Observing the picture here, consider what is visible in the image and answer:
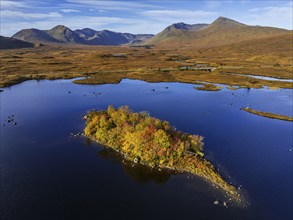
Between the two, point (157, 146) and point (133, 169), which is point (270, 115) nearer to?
point (157, 146)

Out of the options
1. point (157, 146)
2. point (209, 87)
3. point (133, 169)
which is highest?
point (157, 146)

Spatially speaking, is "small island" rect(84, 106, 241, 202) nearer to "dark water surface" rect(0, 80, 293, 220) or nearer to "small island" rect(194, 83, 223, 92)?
"dark water surface" rect(0, 80, 293, 220)

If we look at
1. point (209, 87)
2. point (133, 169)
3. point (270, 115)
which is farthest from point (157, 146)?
point (209, 87)

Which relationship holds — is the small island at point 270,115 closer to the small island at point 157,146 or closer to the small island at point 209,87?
the small island at point 209,87

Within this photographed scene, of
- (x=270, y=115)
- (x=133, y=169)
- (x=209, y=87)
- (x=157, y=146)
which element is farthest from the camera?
(x=209, y=87)

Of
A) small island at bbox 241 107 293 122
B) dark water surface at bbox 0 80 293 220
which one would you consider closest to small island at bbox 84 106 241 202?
dark water surface at bbox 0 80 293 220

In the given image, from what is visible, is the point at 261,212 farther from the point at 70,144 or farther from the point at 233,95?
the point at 233,95
